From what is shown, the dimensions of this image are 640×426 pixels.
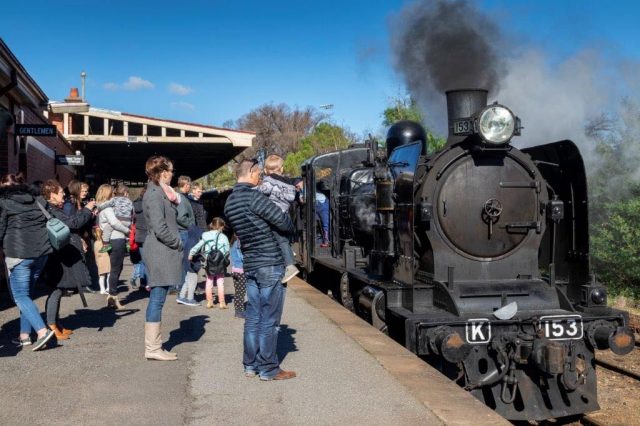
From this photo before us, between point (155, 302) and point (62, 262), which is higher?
point (62, 262)

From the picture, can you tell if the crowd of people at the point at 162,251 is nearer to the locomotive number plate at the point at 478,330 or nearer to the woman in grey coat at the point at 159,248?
the woman in grey coat at the point at 159,248

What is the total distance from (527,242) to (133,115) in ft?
46.8

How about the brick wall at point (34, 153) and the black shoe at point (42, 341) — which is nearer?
the black shoe at point (42, 341)

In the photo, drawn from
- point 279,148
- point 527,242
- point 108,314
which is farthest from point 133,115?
point 279,148

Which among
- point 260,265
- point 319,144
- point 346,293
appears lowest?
point 346,293

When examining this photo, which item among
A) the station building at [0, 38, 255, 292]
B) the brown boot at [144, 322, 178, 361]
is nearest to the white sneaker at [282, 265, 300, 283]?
the brown boot at [144, 322, 178, 361]

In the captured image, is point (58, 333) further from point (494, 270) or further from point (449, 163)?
point (494, 270)

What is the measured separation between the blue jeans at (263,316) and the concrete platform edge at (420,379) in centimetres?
101

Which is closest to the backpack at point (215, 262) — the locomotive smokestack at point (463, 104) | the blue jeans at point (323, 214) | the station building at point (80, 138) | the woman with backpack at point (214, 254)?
the woman with backpack at point (214, 254)

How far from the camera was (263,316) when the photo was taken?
4.96 meters

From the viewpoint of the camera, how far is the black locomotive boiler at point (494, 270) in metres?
5.47

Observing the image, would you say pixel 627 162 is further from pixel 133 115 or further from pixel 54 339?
pixel 54 339

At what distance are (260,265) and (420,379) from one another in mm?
1538

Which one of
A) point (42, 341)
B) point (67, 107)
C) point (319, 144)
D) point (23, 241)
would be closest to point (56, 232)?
point (23, 241)
